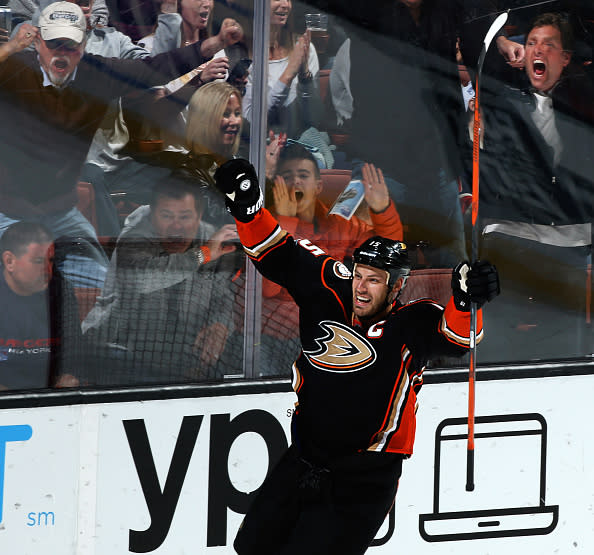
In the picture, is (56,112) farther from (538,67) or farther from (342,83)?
(538,67)

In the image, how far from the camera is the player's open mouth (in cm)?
402

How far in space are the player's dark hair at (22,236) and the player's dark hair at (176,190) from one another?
16.2 inches

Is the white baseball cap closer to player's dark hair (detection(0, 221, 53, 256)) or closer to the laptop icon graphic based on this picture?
player's dark hair (detection(0, 221, 53, 256))

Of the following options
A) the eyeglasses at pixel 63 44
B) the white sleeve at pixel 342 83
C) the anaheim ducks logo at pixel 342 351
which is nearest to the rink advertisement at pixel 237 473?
the anaheim ducks logo at pixel 342 351

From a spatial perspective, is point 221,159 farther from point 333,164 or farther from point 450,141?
point 450,141

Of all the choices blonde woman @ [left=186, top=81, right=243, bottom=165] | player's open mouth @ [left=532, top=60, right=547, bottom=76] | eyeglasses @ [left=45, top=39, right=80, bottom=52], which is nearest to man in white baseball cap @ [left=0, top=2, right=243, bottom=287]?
eyeglasses @ [left=45, top=39, right=80, bottom=52]

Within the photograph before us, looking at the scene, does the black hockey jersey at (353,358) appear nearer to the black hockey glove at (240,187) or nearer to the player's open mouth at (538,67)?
the black hockey glove at (240,187)

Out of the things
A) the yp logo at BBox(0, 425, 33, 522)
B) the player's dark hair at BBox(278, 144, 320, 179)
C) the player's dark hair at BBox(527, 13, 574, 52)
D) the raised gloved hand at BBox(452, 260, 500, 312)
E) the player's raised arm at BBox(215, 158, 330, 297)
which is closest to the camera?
the raised gloved hand at BBox(452, 260, 500, 312)

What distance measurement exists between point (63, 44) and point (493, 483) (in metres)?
2.39

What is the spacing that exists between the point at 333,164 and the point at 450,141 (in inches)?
20.6

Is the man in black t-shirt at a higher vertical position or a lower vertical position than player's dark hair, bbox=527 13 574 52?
lower

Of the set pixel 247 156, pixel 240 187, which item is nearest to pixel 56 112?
pixel 247 156

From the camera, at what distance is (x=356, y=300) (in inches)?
117

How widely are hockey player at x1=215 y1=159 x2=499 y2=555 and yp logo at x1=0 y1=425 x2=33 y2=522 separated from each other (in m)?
0.86
